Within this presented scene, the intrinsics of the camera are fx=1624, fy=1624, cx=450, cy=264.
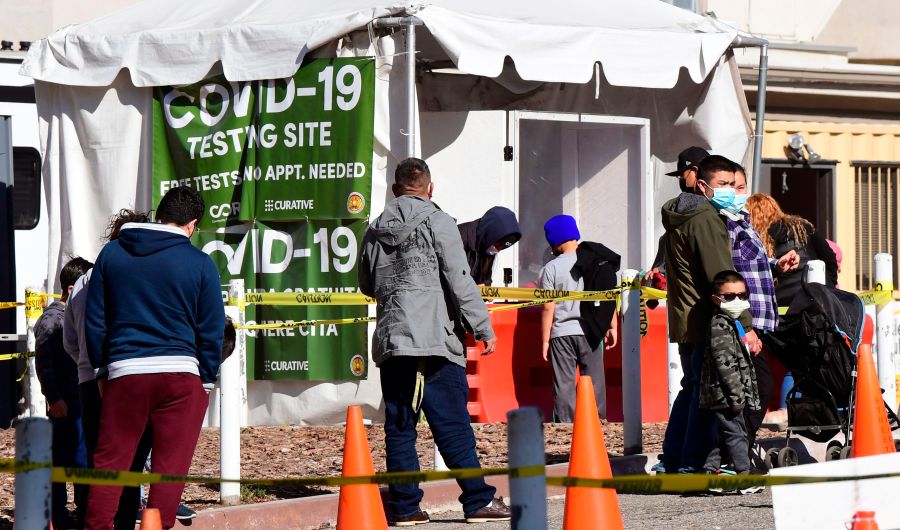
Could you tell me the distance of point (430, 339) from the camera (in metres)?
7.82

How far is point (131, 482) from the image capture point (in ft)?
15.3

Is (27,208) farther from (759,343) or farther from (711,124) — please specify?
(759,343)

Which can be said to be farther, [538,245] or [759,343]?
[538,245]

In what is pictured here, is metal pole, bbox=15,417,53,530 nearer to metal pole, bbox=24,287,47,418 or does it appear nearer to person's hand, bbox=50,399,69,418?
person's hand, bbox=50,399,69,418

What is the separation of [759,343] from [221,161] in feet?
17.8

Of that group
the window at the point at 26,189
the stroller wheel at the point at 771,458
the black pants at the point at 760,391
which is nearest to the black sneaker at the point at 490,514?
the black pants at the point at 760,391

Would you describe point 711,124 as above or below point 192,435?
above

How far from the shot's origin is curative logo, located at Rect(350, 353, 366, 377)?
1200 centimetres

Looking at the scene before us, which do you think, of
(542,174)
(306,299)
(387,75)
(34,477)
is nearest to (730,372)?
(306,299)

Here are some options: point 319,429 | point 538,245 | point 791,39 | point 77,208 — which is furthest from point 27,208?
point 791,39

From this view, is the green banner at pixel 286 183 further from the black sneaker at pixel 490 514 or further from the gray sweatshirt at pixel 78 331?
the gray sweatshirt at pixel 78 331

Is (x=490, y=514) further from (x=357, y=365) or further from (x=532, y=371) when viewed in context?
(x=532, y=371)

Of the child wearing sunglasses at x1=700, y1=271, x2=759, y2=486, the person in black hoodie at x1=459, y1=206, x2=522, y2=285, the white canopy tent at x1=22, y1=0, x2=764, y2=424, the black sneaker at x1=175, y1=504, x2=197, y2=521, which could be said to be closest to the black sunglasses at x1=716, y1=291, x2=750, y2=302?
the child wearing sunglasses at x1=700, y1=271, x2=759, y2=486

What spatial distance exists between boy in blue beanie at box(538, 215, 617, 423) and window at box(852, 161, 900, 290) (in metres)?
6.58
